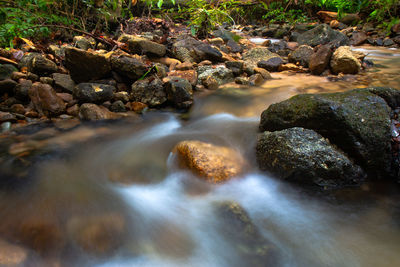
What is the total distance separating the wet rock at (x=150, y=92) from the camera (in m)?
4.15

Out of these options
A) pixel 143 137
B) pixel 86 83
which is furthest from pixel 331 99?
pixel 86 83

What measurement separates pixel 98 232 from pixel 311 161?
2.04 metres

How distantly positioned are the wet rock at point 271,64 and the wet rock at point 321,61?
792 millimetres

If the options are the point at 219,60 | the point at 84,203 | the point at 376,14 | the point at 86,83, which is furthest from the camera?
the point at 376,14

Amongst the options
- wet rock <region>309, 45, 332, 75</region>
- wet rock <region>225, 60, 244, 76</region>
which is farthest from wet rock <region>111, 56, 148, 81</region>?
wet rock <region>309, 45, 332, 75</region>

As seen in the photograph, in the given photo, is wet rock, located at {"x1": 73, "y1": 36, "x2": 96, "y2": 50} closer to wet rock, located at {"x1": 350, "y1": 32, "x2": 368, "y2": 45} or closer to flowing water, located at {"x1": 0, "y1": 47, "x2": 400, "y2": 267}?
flowing water, located at {"x1": 0, "y1": 47, "x2": 400, "y2": 267}

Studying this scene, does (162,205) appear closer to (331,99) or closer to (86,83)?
(331,99)

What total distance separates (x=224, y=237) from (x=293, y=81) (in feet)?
13.7

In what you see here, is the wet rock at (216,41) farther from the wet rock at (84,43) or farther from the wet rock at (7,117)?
the wet rock at (7,117)

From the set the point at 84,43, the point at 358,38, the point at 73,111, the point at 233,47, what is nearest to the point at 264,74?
the point at 233,47

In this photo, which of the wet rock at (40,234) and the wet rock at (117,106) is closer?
the wet rock at (40,234)

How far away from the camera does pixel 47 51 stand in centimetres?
502

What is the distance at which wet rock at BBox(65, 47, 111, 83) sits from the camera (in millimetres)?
3877

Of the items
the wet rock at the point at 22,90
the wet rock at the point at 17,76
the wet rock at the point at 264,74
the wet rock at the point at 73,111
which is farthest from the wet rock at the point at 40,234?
the wet rock at the point at 264,74
